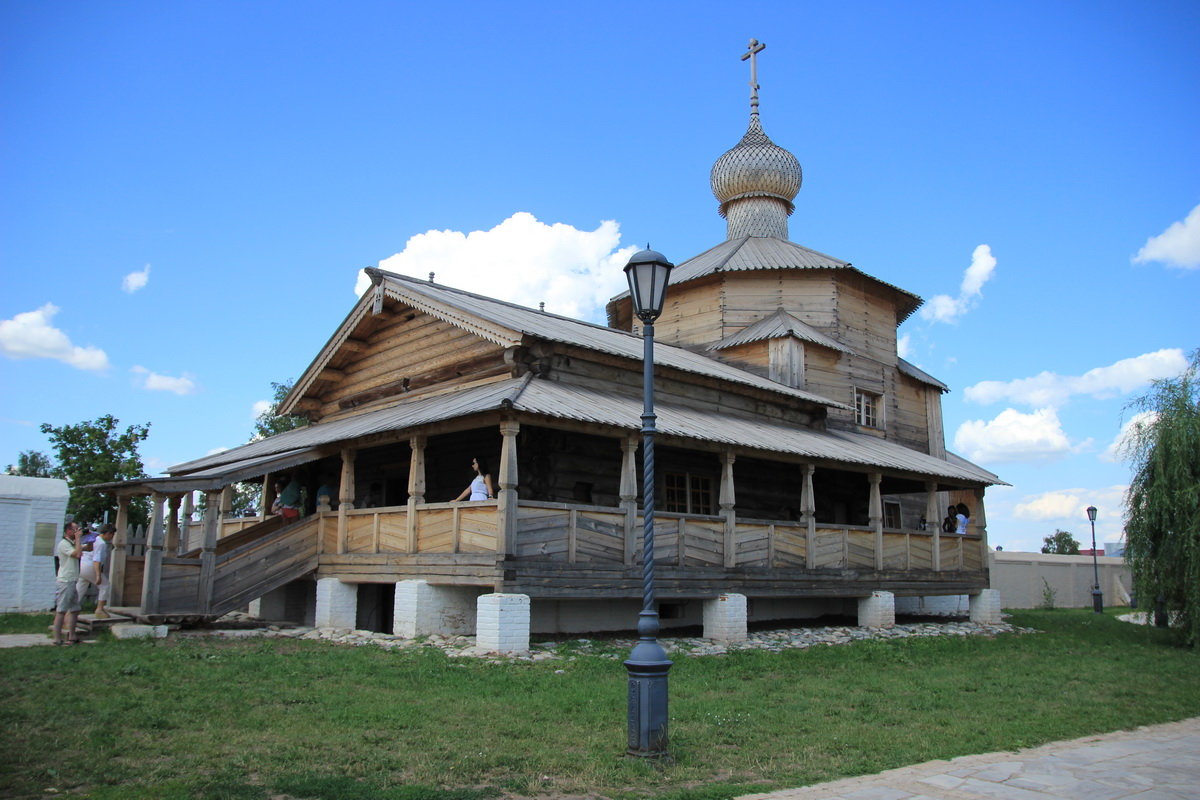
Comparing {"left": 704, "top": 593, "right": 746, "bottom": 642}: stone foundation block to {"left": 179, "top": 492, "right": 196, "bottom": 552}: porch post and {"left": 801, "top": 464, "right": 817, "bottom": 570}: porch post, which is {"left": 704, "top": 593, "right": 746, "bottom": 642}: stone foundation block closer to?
{"left": 801, "top": 464, "right": 817, "bottom": 570}: porch post

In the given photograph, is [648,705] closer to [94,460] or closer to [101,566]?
[101,566]

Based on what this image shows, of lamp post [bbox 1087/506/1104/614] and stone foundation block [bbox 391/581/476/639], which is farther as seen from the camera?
lamp post [bbox 1087/506/1104/614]

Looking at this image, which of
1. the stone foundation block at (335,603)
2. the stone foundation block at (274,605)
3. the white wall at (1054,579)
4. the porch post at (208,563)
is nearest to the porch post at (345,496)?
the stone foundation block at (335,603)

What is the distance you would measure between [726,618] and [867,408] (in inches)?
490

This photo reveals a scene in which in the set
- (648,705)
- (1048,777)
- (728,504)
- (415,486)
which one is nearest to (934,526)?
(728,504)

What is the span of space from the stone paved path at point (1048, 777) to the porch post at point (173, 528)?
14509mm

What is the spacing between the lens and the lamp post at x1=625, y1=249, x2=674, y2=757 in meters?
7.62

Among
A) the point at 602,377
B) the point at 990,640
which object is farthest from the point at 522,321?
the point at 990,640

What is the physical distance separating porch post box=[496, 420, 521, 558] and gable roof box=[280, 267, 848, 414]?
2.74m

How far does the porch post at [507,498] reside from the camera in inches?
526

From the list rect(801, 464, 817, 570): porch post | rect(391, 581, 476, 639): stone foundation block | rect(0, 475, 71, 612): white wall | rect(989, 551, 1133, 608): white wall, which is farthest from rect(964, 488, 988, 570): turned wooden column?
rect(0, 475, 71, 612): white wall

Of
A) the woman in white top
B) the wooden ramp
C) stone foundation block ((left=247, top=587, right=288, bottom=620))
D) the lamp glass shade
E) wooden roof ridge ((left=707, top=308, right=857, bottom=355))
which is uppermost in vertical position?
wooden roof ridge ((left=707, top=308, right=857, bottom=355))

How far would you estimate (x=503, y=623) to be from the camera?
1309cm

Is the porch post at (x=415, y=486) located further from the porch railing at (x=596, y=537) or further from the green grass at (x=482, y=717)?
the green grass at (x=482, y=717)
